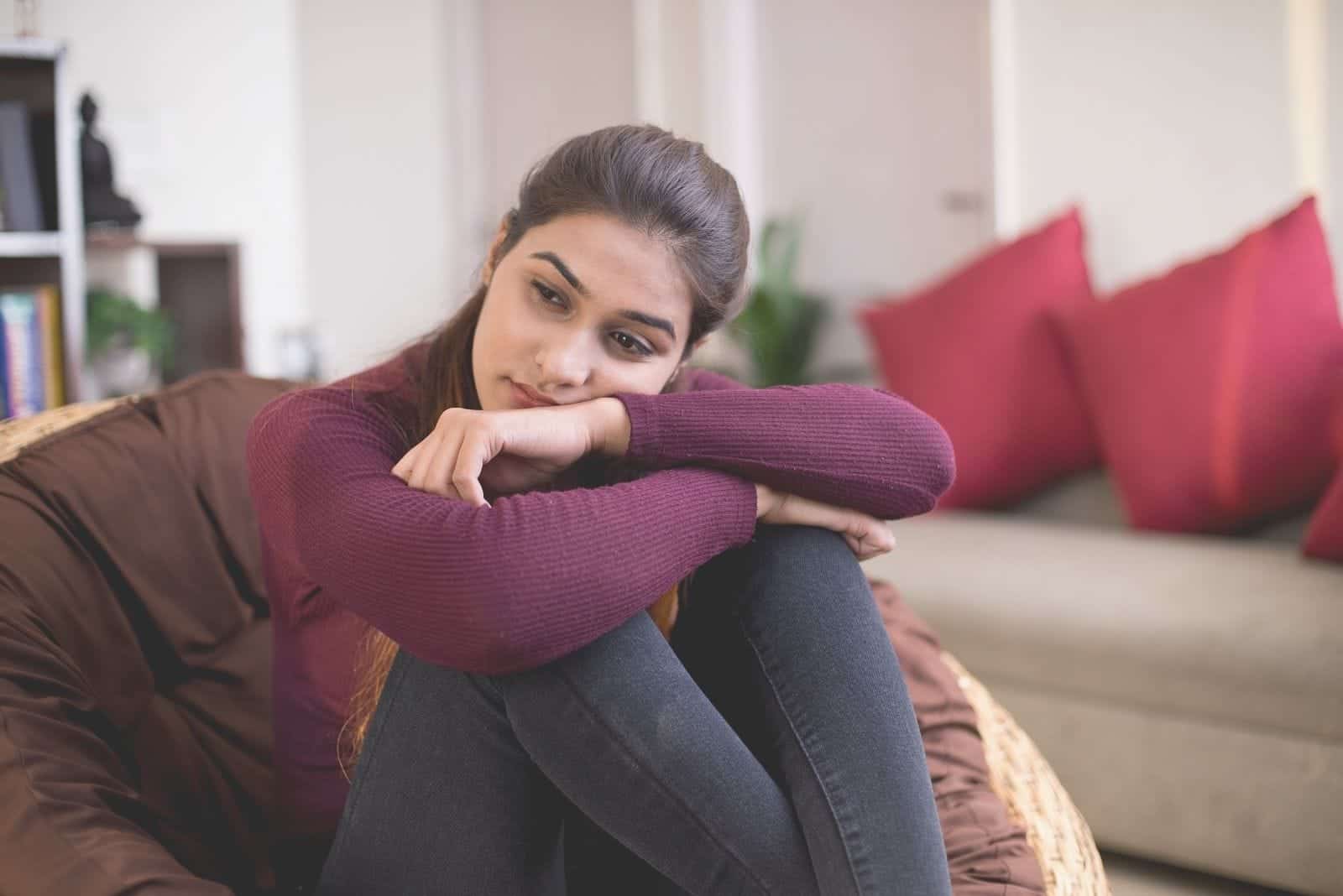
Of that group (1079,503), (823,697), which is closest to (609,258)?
(823,697)

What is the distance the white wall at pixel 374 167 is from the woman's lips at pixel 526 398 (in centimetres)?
436

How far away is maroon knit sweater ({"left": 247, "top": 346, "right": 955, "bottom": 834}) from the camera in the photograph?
103 cm

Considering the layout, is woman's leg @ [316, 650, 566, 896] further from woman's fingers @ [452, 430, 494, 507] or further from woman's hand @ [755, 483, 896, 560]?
woman's hand @ [755, 483, 896, 560]

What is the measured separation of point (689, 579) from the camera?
1.31 meters

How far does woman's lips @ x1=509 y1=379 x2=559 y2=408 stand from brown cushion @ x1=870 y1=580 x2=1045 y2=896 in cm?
57

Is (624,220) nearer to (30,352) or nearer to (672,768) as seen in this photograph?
(672,768)

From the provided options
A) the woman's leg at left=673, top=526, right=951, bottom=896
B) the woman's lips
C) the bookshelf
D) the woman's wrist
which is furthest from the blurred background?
the woman's leg at left=673, top=526, right=951, bottom=896

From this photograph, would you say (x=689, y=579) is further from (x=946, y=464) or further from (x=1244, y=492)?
(x=1244, y=492)

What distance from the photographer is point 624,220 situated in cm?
126

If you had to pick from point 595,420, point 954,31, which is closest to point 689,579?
point 595,420

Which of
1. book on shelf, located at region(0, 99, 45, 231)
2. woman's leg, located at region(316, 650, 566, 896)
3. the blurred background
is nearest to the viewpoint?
woman's leg, located at region(316, 650, 566, 896)

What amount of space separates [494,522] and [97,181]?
2.54m

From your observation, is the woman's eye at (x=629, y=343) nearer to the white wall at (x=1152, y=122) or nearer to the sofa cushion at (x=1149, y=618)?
the sofa cushion at (x=1149, y=618)

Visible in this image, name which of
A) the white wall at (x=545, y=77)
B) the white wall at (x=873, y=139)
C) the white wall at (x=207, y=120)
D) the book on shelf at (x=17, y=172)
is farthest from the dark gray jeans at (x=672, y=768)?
the white wall at (x=545, y=77)
